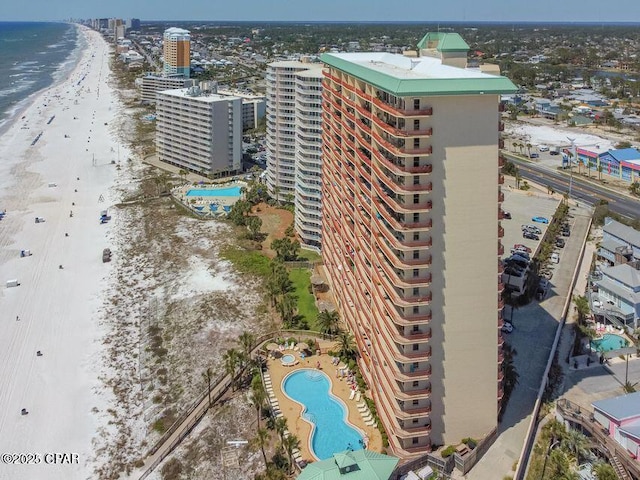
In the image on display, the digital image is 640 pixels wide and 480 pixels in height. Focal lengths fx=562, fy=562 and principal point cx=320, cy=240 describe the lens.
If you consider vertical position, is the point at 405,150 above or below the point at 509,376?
above

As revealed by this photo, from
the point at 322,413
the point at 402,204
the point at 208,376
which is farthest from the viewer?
the point at 208,376

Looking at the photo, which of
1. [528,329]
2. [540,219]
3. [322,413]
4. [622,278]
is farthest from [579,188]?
[322,413]

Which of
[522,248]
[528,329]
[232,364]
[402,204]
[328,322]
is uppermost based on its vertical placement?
[402,204]

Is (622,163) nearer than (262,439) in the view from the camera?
No

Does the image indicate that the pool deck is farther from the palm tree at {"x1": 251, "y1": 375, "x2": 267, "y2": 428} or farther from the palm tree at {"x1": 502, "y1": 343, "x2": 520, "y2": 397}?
the palm tree at {"x1": 502, "y1": 343, "x2": 520, "y2": 397}

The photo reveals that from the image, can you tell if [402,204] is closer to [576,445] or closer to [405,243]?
[405,243]
